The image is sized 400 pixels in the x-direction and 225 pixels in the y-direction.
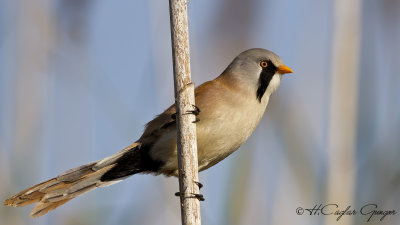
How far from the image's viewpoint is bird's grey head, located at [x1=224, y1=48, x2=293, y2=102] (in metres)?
3.51

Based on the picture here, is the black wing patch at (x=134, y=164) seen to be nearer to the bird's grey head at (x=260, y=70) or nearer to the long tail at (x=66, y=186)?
the long tail at (x=66, y=186)

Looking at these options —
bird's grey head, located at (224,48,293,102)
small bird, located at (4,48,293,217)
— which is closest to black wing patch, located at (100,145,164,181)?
small bird, located at (4,48,293,217)

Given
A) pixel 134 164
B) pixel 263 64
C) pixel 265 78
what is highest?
pixel 263 64

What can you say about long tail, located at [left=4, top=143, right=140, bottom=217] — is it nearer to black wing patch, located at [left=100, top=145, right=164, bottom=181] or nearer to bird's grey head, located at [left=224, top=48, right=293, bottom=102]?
black wing patch, located at [left=100, top=145, right=164, bottom=181]

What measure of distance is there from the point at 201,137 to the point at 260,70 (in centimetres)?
79

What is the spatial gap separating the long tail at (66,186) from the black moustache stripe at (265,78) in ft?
3.09

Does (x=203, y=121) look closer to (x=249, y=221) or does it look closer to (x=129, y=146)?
(x=129, y=146)

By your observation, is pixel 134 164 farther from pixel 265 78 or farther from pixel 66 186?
pixel 265 78

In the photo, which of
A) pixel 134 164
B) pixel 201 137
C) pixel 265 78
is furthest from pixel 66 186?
pixel 265 78

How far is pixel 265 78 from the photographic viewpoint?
3.56 m

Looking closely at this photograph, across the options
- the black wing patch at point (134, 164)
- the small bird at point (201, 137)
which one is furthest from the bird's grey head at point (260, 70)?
the black wing patch at point (134, 164)

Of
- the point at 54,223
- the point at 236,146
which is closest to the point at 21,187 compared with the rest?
the point at 54,223

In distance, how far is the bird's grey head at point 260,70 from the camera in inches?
138

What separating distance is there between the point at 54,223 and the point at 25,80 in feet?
2.90
